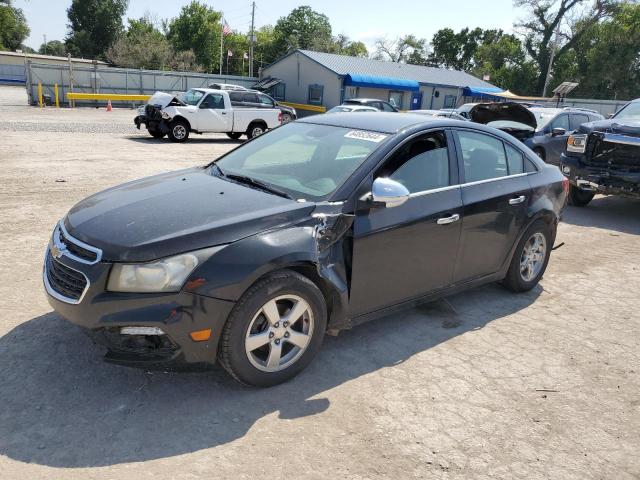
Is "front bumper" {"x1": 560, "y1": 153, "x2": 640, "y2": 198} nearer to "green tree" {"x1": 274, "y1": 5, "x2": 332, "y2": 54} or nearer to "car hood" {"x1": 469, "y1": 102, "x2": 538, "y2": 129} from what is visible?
"car hood" {"x1": 469, "y1": 102, "x2": 538, "y2": 129}

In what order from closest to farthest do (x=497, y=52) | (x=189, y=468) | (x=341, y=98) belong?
(x=189, y=468), (x=341, y=98), (x=497, y=52)

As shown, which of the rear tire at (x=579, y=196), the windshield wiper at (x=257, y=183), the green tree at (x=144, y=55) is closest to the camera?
the windshield wiper at (x=257, y=183)

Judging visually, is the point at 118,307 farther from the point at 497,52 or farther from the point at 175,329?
the point at 497,52

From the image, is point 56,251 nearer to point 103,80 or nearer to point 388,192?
point 388,192

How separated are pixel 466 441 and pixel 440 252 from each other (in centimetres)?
152

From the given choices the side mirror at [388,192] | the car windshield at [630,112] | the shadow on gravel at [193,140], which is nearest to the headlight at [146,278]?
the side mirror at [388,192]

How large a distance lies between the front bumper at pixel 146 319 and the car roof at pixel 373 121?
194cm

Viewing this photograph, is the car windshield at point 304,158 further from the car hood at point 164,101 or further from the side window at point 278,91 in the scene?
the side window at point 278,91

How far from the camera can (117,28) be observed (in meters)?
71.6

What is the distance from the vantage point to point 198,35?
68.9 meters

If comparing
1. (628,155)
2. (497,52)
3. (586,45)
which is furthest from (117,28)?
(628,155)

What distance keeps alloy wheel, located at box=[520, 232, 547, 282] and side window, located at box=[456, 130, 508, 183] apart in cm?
78

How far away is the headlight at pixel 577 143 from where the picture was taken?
29.7 feet

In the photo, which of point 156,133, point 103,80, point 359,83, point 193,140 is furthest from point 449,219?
point 103,80
